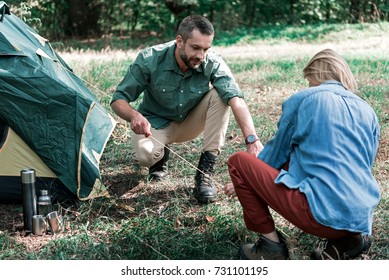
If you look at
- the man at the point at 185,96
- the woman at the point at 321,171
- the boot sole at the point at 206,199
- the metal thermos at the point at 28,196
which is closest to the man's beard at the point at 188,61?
the man at the point at 185,96

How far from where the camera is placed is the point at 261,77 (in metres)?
7.82

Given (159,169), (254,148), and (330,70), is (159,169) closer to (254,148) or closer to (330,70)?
(254,148)

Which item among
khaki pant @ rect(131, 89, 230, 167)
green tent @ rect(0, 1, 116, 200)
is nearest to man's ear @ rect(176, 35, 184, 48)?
khaki pant @ rect(131, 89, 230, 167)

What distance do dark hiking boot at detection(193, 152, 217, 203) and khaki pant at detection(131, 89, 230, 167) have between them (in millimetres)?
66

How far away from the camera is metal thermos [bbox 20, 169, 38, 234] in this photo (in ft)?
12.1

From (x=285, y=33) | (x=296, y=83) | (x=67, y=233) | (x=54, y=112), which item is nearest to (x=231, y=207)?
(x=67, y=233)

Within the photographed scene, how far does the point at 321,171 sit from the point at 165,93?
1808mm

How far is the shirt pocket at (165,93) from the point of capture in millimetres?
4367

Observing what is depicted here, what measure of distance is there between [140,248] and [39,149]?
46.4 inches

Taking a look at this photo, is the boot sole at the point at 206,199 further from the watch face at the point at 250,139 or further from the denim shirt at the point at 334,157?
the denim shirt at the point at 334,157

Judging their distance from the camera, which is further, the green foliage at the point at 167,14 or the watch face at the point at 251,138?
the green foliage at the point at 167,14

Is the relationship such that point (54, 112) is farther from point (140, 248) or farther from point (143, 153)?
point (140, 248)

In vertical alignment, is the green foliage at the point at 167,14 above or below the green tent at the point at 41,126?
below

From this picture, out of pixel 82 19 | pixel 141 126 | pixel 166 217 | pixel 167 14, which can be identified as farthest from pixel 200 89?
pixel 167 14
